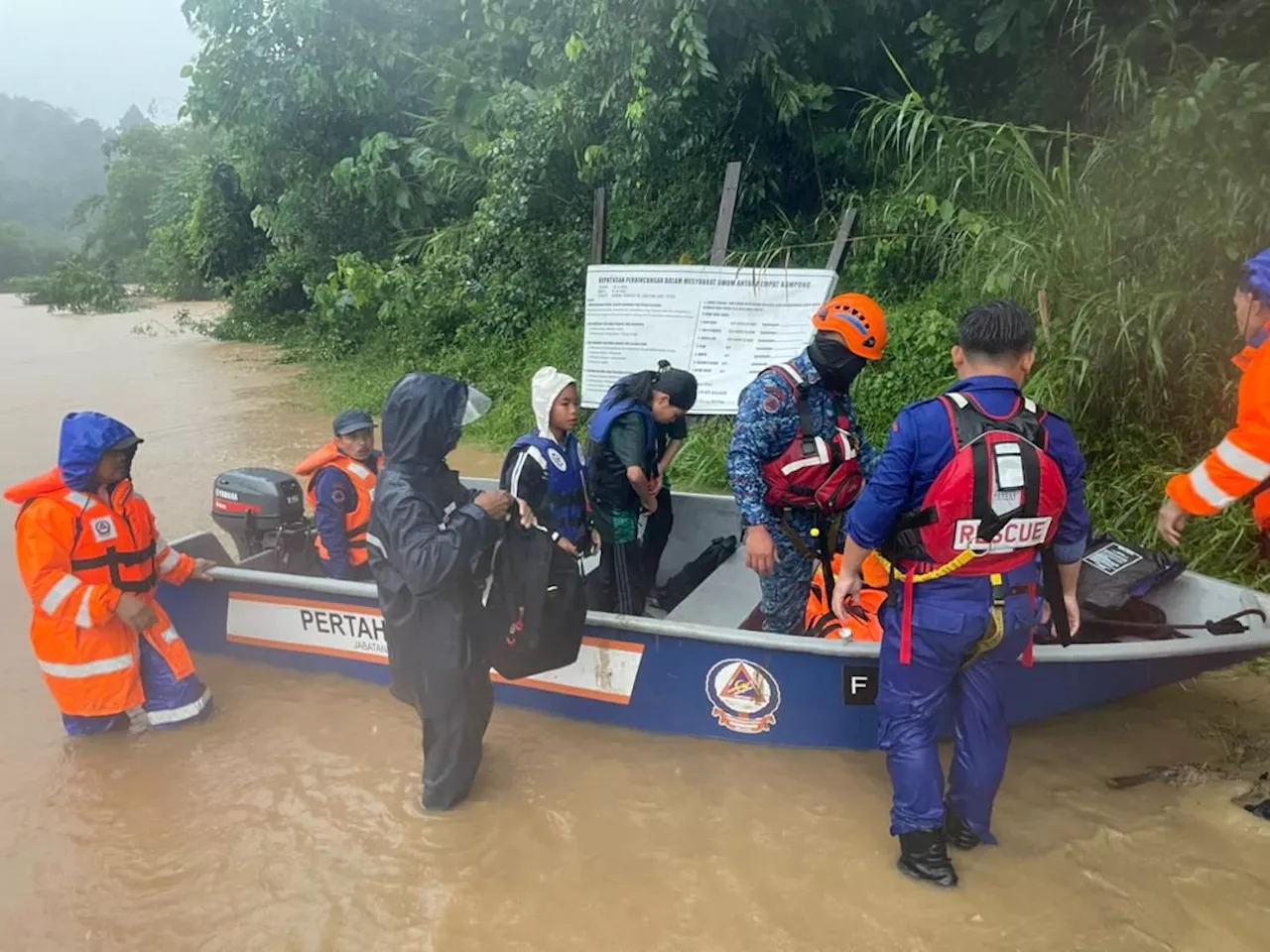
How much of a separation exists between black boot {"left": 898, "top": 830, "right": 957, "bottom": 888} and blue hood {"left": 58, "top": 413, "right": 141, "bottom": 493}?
124 inches

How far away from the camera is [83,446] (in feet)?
11.6

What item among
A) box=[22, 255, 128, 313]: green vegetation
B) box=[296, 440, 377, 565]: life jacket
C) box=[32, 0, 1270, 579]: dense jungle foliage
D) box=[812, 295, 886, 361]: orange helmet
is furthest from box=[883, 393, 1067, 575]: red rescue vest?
box=[22, 255, 128, 313]: green vegetation

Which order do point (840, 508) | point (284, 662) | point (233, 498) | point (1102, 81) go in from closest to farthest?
point (840, 508)
point (284, 662)
point (233, 498)
point (1102, 81)

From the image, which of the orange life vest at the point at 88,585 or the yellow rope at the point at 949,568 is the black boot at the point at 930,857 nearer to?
the yellow rope at the point at 949,568

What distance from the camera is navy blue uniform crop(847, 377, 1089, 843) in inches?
96.6

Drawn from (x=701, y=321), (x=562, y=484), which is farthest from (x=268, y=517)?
(x=701, y=321)

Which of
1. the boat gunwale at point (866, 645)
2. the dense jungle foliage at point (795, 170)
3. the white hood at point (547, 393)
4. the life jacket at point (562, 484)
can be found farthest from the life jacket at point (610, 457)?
the dense jungle foliage at point (795, 170)

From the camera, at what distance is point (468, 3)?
31.3ft

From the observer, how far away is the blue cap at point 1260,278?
263 centimetres

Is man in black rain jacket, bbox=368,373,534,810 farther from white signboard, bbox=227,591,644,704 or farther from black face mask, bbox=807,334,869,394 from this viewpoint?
black face mask, bbox=807,334,869,394

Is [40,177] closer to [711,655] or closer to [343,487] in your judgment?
[343,487]

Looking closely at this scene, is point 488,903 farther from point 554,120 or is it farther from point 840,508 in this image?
point 554,120

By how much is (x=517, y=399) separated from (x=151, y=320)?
18.2 meters

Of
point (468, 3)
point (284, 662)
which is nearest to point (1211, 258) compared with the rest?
point (284, 662)
